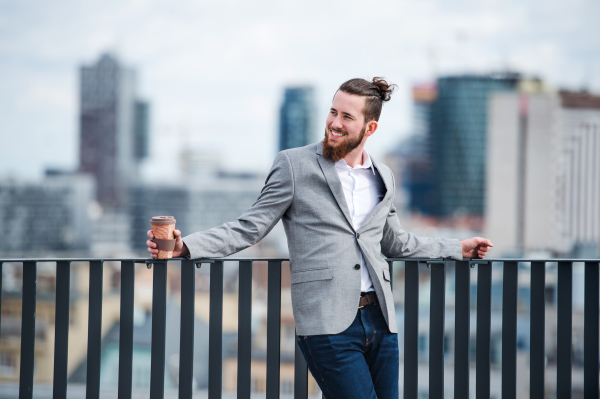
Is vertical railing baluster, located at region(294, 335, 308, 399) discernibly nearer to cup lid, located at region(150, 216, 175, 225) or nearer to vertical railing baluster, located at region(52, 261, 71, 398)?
cup lid, located at region(150, 216, 175, 225)

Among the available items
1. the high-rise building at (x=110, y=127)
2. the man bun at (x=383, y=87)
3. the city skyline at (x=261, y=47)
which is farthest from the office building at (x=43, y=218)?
the man bun at (x=383, y=87)

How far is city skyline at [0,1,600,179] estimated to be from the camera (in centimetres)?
9888

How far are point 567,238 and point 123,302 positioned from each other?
92.8 m

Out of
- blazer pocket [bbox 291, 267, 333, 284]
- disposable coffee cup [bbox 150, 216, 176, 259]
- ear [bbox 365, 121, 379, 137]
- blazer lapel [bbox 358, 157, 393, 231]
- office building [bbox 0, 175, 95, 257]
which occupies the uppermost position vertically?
ear [bbox 365, 121, 379, 137]

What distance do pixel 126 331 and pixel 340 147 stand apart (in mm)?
1212

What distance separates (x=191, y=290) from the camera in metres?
2.40

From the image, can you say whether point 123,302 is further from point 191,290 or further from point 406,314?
point 406,314

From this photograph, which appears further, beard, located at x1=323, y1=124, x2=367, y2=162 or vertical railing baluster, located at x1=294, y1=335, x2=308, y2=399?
vertical railing baluster, located at x1=294, y1=335, x2=308, y2=399

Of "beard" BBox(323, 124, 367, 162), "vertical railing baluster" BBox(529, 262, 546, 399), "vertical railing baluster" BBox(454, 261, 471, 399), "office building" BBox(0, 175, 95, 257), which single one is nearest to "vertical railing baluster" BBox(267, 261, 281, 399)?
"beard" BBox(323, 124, 367, 162)

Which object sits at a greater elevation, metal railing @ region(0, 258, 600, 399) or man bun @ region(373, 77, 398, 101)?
man bun @ region(373, 77, 398, 101)

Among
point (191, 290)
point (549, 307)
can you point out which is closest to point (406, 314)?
point (191, 290)

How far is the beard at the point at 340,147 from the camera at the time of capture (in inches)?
75.0

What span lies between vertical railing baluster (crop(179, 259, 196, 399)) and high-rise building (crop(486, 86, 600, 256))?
286 feet

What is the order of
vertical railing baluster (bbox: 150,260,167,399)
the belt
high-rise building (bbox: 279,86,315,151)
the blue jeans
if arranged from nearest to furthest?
the blue jeans < the belt < vertical railing baluster (bbox: 150,260,167,399) < high-rise building (bbox: 279,86,315,151)
